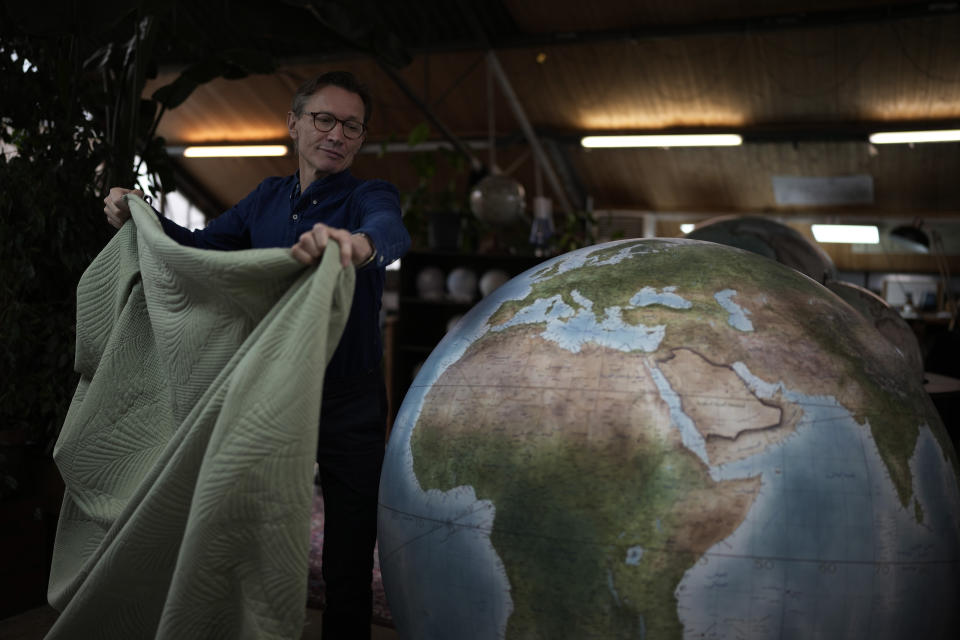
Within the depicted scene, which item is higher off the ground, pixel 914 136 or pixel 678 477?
pixel 914 136

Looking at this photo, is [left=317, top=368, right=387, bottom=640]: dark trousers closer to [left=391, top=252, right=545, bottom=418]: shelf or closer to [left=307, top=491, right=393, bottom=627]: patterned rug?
[left=307, top=491, right=393, bottom=627]: patterned rug

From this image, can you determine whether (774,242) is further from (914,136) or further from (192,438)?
(914,136)

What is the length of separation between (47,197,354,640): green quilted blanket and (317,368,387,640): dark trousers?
332mm

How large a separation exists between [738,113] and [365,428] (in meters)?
11.6

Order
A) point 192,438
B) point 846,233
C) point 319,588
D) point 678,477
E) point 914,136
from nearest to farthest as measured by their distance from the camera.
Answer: point 678,477 < point 192,438 < point 319,588 < point 914,136 < point 846,233

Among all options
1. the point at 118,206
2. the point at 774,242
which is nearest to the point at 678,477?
the point at 118,206

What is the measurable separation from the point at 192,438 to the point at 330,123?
2.64ft

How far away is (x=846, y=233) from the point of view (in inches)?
574

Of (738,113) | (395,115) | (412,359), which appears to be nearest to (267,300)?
(412,359)

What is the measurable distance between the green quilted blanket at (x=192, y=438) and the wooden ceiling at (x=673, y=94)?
7.47 meters

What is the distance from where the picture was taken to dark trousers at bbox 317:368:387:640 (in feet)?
6.56

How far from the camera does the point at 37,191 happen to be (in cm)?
324

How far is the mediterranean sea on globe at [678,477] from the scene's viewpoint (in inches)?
55.9

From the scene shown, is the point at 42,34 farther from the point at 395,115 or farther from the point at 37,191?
the point at 395,115
